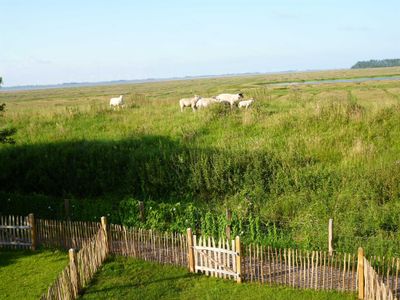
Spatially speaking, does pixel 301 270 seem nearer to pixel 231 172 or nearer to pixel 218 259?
pixel 218 259

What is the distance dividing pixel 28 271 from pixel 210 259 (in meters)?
6.25

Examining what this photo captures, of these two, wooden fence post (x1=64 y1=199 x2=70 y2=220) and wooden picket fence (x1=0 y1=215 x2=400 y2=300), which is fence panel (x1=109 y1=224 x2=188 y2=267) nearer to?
wooden picket fence (x1=0 y1=215 x2=400 y2=300)

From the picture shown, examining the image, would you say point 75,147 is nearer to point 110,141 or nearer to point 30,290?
point 110,141

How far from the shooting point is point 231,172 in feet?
63.1

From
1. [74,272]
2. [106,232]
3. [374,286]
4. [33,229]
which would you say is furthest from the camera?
[33,229]

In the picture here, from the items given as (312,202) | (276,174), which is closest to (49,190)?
(276,174)

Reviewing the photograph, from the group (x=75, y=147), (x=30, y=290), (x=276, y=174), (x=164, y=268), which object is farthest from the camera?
(x=75, y=147)

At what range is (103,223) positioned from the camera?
1391cm

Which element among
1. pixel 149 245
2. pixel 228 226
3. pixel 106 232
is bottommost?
pixel 149 245

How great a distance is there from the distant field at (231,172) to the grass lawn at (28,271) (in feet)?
10.2

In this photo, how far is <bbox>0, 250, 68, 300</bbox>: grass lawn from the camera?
1227cm

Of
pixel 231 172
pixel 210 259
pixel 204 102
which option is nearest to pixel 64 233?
pixel 210 259

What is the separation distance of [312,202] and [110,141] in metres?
12.4

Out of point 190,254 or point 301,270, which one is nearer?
point 301,270
